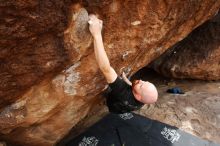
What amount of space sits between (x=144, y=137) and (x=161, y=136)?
0.81ft

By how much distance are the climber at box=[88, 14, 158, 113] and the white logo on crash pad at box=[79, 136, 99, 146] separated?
3.27 feet

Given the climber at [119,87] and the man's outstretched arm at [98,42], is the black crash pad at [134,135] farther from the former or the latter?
the man's outstretched arm at [98,42]

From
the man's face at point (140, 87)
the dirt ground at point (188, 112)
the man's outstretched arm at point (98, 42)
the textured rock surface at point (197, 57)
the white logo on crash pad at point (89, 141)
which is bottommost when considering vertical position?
the white logo on crash pad at point (89, 141)

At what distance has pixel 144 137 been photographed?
5.31 metres

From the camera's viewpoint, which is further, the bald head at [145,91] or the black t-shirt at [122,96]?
the black t-shirt at [122,96]

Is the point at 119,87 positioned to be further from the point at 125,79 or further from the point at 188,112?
the point at 188,112

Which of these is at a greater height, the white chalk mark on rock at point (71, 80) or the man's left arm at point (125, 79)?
the white chalk mark on rock at point (71, 80)

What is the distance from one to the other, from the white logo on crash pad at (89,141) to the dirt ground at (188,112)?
0.61 feet

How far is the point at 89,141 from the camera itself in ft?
17.5

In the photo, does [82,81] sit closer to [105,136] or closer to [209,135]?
[105,136]

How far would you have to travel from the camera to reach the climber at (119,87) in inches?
149

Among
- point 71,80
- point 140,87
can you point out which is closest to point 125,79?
point 140,87

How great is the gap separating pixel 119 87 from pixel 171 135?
5.31 ft

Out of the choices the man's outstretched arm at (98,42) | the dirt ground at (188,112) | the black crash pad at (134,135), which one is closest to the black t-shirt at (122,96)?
the man's outstretched arm at (98,42)
